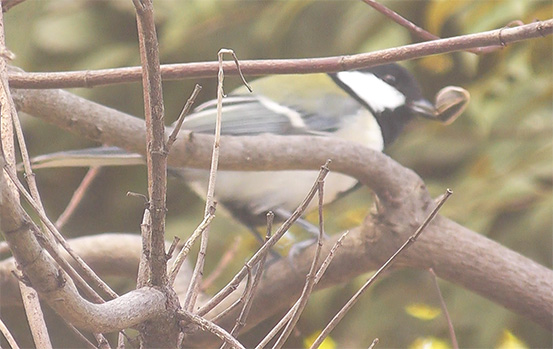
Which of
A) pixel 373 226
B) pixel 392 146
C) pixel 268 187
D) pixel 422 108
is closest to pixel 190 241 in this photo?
pixel 373 226

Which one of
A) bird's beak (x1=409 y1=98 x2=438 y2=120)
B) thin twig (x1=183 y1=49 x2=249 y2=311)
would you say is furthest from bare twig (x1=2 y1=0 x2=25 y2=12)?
bird's beak (x1=409 y1=98 x2=438 y2=120)

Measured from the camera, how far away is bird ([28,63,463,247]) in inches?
59.9

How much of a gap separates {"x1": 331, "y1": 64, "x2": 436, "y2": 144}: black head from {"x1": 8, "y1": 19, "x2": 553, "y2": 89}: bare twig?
3.09 ft

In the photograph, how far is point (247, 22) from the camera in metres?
2.27

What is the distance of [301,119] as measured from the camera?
1622 millimetres

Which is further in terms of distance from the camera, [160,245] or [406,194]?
[406,194]

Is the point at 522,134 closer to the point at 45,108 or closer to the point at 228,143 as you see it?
the point at 228,143

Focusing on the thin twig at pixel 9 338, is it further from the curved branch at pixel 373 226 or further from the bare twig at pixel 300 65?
the curved branch at pixel 373 226

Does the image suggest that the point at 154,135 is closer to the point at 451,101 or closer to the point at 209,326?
the point at 209,326

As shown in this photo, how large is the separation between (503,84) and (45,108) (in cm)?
115

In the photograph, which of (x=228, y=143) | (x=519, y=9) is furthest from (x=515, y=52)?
(x=228, y=143)

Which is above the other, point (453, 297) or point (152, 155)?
point (453, 297)

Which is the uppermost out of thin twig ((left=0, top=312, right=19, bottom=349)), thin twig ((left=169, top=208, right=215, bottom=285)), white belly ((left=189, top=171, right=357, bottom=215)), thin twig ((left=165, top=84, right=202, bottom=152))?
white belly ((left=189, top=171, right=357, bottom=215))

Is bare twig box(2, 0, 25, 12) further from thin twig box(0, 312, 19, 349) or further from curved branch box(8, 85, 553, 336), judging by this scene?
thin twig box(0, 312, 19, 349)
